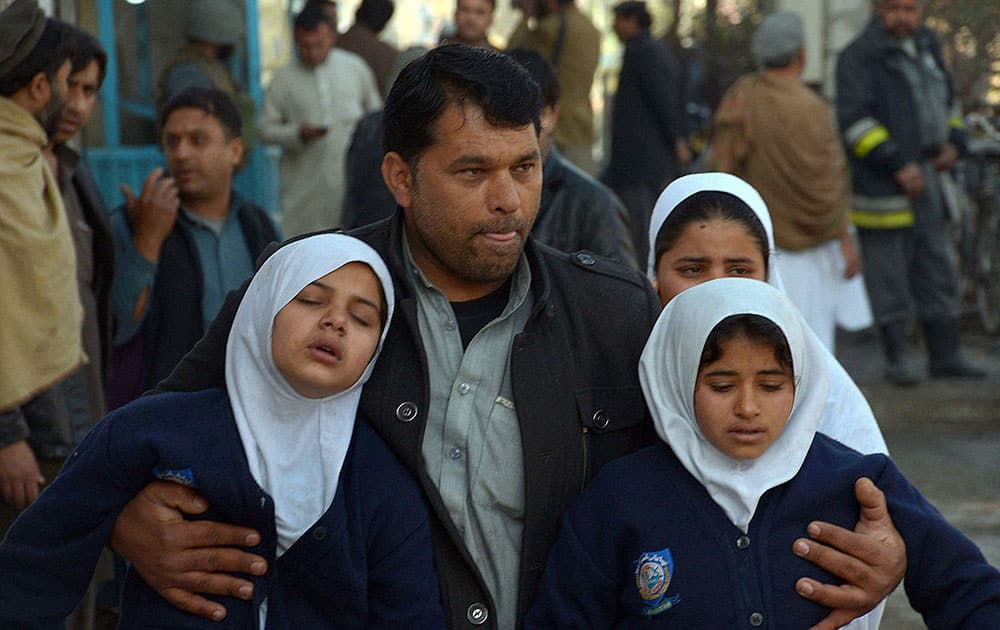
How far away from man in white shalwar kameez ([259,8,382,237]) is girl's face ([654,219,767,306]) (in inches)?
231

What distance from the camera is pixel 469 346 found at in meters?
3.01

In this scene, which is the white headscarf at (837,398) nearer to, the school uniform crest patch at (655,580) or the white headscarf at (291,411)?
the school uniform crest patch at (655,580)

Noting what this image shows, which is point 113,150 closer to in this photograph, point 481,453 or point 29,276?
point 29,276

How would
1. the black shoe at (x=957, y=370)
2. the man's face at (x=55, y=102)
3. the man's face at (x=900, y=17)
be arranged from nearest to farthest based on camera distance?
the man's face at (x=55, y=102)
the man's face at (x=900, y=17)
the black shoe at (x=957, y=370)

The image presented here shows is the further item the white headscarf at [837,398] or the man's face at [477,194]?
the white headscarf at [837,398]

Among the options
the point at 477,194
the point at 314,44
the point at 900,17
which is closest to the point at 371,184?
the point at 477,194

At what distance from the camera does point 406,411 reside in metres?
2.94

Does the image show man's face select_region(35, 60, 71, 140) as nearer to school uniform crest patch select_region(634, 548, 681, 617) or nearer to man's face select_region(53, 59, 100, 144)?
man's face select_region(53, 59, 100, 144)

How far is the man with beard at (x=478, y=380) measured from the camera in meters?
2.91

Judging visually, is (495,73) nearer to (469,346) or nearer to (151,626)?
(469,346)

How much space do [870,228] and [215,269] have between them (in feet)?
15.6

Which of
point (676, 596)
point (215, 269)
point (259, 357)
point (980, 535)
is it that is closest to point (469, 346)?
point (259, 357)

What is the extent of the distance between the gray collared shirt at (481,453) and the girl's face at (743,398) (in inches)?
14.2

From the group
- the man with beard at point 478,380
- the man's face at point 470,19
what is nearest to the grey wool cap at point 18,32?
the man with beard at point 478,380
